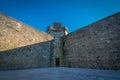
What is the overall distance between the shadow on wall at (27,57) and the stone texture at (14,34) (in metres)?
0.38

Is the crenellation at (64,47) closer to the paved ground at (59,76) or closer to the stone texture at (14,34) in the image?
the stone texture at (14,34)

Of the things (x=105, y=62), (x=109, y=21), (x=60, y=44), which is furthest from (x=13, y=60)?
(x=109, y=21)

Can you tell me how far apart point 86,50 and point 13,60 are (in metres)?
5.48

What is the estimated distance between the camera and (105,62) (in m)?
6.00

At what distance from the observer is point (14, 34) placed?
693 centimetres

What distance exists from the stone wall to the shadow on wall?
234 cm

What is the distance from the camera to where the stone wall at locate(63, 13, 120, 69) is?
5.79m

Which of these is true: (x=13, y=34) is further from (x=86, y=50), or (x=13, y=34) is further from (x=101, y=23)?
(x=101, y=23)

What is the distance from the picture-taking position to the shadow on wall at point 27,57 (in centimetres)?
605

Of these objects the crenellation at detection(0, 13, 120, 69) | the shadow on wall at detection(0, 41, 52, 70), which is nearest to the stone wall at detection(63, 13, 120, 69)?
the crenellation at detection(0, 13, 120, 69)

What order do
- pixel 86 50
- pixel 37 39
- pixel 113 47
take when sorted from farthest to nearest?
pixel 37 39
pixel 86 50
pixel 113 47

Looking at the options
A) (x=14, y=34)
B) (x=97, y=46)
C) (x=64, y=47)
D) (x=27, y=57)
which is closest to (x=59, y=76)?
(x=97, y=46)

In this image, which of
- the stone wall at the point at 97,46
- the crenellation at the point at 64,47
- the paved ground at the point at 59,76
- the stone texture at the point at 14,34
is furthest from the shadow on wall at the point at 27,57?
the paved ground at the point at 59,76

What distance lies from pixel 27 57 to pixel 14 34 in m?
2.05
